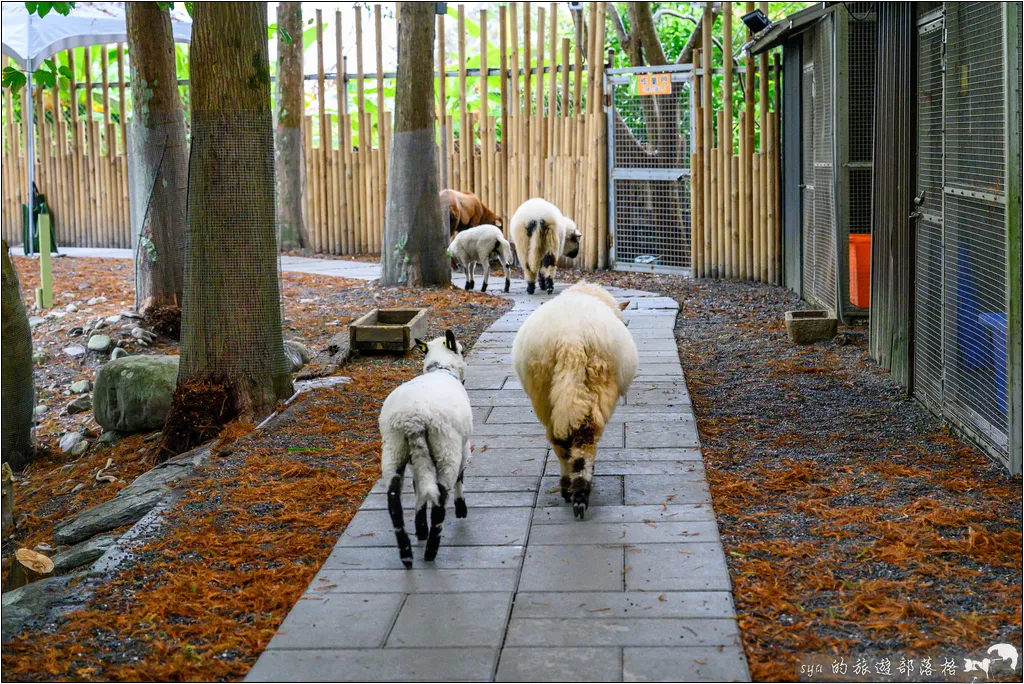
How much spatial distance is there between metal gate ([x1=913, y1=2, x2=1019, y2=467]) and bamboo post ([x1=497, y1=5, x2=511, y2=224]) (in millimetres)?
9817

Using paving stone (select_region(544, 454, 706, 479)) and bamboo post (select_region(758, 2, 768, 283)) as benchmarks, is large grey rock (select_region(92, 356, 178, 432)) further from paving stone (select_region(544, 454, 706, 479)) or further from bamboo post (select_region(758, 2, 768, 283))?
bamboo post (select_region(758, 2, 768, 283))

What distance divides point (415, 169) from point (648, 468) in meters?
8.63

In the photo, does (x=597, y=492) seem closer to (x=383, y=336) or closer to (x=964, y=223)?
(x=964, y=223)

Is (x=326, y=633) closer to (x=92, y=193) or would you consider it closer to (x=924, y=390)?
(x=924, y=390)

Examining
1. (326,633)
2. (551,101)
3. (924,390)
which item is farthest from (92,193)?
(326,633)

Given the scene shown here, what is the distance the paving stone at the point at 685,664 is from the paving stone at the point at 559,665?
60 mm

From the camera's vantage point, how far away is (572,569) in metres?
5.07

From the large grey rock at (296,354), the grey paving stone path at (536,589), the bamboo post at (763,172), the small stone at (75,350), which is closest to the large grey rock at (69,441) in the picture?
the large grey rock at (296,354)

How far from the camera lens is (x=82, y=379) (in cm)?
1099

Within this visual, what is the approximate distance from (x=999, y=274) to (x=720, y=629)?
127 inches

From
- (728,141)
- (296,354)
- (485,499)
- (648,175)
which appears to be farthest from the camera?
(648,175)

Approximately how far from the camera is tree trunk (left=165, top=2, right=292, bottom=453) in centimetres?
803

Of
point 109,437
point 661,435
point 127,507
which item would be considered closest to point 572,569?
point 661,435

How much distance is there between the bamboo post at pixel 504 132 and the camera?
1714cm
